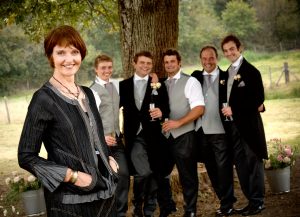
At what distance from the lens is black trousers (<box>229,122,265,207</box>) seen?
477 cm

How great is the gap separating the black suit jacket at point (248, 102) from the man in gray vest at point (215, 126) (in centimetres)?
14

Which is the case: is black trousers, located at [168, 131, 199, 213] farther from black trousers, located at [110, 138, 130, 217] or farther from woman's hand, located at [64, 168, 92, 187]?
woman's hand, located at [64, 168, 92, 187]

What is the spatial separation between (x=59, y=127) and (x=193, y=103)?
2706mm

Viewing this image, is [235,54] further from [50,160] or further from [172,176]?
[50,160]

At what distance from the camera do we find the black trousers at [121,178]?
4629mm

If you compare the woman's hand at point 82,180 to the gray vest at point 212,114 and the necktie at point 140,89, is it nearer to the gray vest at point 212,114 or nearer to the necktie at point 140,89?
the necktie at point 140,89

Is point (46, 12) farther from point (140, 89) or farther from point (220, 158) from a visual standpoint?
point (220, 158)

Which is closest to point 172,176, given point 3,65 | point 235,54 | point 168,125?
point 168,125

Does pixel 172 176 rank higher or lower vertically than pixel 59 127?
lower

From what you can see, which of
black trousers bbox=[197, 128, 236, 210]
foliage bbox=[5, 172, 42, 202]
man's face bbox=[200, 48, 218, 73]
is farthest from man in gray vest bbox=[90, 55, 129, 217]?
foliage bbox=[5, 172, 42, 202]

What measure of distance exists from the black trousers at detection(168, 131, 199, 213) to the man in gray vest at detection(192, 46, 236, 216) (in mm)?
169

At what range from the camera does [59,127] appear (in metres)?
2.05

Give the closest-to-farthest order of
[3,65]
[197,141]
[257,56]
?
[197,141] < [257,56] < [3,65]

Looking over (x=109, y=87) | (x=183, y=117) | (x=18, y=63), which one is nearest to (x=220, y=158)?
(x=183, y=117)
